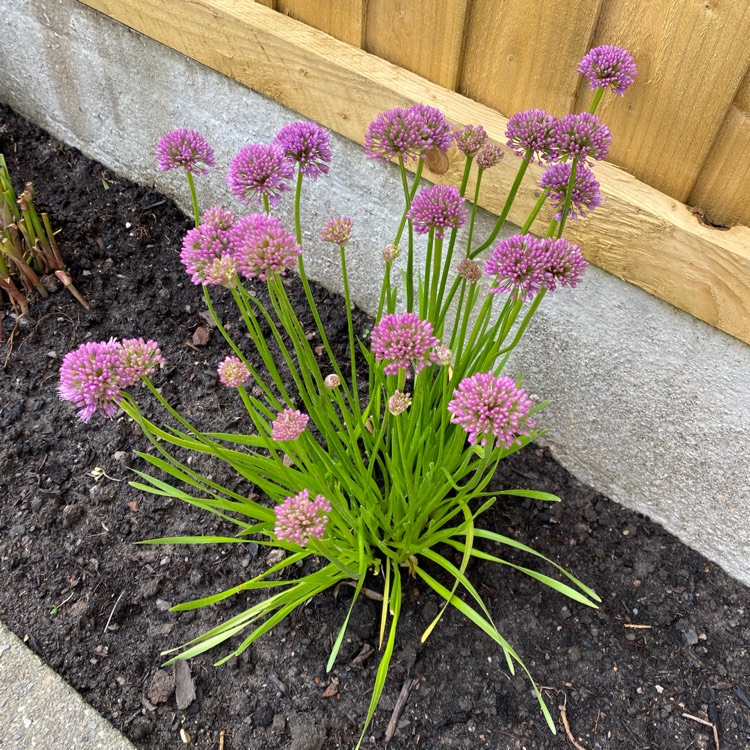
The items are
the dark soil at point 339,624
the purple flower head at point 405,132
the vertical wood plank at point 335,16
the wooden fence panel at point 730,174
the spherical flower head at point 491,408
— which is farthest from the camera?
the vertical wood plank at point 335,16

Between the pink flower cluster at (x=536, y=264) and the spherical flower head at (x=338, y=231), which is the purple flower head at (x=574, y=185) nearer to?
the pink flower cluster at (x=536, y=264)

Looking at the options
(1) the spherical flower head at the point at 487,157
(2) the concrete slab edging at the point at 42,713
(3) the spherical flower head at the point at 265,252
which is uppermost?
(1) the spherical flower head at the point at 487,157

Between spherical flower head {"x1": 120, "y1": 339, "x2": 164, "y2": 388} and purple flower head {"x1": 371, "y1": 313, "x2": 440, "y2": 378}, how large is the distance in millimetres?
394

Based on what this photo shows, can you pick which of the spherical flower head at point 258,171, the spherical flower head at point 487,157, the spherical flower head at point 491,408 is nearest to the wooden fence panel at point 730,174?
the spherical flower head at point 487,157

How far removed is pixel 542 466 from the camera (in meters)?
2.11

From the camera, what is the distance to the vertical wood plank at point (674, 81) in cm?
135

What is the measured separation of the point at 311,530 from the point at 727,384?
3.59 ft

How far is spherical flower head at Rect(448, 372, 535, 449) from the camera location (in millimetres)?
1069

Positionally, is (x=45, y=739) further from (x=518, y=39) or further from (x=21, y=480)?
(x=518, y=39)

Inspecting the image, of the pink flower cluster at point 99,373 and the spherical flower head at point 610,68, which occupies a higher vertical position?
the spherical flower head at point 610,68

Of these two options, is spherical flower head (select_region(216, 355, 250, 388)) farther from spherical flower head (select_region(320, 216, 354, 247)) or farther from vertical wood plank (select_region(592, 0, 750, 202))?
vertical wood plank (select_region(592, 0, 750, 202))

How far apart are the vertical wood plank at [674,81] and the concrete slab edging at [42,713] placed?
1.81 m

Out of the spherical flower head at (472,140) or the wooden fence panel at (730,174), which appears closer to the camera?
the spherical flower head at (472,140)

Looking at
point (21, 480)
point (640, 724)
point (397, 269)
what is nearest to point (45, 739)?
point (21, 480)
